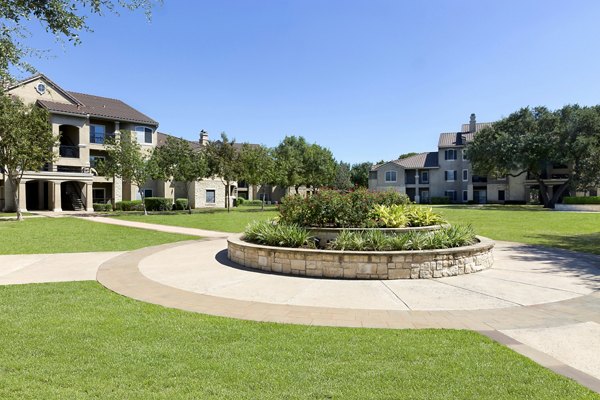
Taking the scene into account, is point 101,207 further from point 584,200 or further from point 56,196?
point 584,200

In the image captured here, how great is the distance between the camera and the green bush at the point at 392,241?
8.88 m

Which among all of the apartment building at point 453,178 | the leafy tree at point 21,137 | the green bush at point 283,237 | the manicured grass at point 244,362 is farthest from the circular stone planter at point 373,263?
the apartment building at point 453,178

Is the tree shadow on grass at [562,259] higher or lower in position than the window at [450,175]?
lower

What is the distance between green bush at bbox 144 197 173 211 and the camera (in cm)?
3700

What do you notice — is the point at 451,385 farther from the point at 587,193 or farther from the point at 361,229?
the point at 587,193

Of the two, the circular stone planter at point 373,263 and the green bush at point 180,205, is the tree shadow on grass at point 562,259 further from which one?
the green bush at point 180,205

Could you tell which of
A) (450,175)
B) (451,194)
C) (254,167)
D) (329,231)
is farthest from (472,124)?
(329,231)

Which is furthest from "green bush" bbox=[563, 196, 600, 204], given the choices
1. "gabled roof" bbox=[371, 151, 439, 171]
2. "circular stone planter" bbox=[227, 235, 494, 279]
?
"circular stone planter" bbox=[227, 235, 494, 279]

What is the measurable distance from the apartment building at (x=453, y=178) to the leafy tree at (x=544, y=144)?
26.0 ft

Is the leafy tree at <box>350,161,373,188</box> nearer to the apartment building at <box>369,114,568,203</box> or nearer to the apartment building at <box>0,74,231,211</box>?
the apartment building at <box>369,114,568,203</box>

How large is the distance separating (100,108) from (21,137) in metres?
17.0

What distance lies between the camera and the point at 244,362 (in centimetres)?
395

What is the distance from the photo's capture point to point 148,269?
911 centimetres

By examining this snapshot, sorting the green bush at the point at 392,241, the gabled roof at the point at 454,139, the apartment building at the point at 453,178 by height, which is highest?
the gabled roof at the point at 454,139
